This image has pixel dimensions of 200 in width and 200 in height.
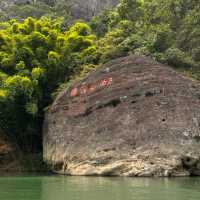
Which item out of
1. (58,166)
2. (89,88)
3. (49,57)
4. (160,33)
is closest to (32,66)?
(49,57)

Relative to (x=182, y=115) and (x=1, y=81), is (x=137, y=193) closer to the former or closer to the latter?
(x=182, y=115)

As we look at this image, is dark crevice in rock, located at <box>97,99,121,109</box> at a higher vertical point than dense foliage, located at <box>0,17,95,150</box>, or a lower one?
lower

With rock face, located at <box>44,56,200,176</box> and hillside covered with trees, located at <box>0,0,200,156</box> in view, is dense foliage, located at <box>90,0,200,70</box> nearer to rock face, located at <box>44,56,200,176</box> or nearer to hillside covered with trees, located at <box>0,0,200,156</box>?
hillside covered with trees, located at <box>0,0,200,156</box>

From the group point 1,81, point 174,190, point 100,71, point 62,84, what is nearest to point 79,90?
point 100,71

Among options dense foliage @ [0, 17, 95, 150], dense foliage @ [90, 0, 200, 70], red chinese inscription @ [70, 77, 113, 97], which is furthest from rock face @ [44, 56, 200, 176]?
dense foliage @ [90, 0, 200, 70]

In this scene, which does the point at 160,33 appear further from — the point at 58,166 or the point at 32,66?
the point at 58,166

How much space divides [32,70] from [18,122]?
2.77m

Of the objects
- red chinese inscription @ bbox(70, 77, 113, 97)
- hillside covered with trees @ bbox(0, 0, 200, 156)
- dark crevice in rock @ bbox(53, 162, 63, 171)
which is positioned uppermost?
hillside covered with trees @ bbox(0, 0, 200, 156)

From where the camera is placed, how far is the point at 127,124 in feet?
51.0

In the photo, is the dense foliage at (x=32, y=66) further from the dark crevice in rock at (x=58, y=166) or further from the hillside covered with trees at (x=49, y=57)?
Answer: the dark crevice in rock at (x=58, y=166)

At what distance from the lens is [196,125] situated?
15164 millimetres

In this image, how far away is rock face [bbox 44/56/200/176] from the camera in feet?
47.1

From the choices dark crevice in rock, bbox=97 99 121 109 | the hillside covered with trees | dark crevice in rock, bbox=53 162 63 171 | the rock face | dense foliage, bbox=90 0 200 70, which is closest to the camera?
the rock face

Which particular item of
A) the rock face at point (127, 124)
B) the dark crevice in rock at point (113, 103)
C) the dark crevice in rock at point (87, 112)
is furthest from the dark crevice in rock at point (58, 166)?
the dark crevice in rock at point (113, 103)
